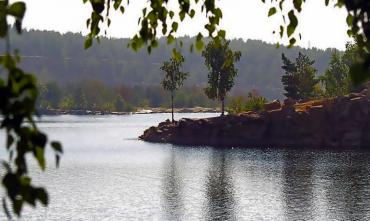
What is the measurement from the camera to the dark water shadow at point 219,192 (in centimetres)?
3497

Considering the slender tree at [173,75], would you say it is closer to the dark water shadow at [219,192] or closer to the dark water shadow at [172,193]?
the dark water shadow at [219,192]

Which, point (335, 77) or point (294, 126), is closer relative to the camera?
point (294, 126)

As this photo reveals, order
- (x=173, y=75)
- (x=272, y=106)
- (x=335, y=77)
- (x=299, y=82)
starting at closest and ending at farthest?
(x=272, y=106), (x=299, y=82), (x=173, y=75), (x=335, y=77)

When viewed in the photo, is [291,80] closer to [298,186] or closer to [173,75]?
[173,75]

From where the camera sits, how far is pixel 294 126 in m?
82.6

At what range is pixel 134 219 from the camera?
33719 mm

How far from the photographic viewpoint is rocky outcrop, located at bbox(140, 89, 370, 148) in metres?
79.6

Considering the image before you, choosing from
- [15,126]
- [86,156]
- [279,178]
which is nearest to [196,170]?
[279,178]

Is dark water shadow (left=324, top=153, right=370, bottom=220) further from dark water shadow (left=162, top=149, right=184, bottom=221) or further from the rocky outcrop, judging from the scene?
the rocky outcrop

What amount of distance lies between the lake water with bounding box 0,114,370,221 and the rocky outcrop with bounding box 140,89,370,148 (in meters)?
7.23

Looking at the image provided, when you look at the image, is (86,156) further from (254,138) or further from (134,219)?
(134,219)

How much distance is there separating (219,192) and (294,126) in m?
41.2

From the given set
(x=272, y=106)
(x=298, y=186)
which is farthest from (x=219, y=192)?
(x=272, y=106)

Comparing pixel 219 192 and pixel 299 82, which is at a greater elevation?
pixel 299 82
